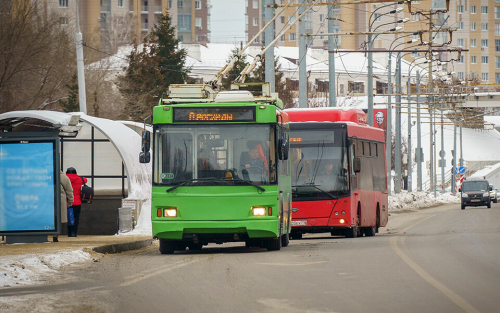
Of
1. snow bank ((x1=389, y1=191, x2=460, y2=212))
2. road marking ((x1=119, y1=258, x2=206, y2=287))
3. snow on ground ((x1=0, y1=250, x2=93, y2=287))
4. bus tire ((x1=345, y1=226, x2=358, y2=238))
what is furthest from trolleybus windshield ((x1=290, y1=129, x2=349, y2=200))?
snow bank ((x1=389, y1=191, x2=460, y2=212))

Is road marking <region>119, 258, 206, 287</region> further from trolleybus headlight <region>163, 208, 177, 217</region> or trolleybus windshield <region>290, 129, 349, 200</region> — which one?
trolleybus windshield <region>290, 129, 349, 200</region>

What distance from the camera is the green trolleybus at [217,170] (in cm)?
1608

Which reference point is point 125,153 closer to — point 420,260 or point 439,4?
point 439,4

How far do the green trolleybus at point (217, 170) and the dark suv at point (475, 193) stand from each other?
138 feet

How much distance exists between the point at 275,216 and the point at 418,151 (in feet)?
168

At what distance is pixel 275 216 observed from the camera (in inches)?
637

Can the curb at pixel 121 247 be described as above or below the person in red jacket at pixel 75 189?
below

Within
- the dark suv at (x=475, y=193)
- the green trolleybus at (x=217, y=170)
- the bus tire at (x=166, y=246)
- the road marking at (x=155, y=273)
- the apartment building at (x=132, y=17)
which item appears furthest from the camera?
the apartment building at (x=132, y=17)

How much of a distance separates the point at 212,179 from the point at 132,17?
97.0 m

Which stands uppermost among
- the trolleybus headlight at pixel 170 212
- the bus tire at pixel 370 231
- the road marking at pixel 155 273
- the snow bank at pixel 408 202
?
the trolleybus headlight at pixel 170 212

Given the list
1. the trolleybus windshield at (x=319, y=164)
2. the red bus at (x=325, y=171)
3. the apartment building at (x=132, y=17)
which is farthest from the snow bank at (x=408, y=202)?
the apartment building at (x=132, y=17)

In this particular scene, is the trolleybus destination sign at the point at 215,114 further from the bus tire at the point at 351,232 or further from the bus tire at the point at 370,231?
the bus tire at the point at 370,231

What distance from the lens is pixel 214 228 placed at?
Answer: 16.1 meters

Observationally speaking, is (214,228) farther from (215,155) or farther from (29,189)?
(29,189)
